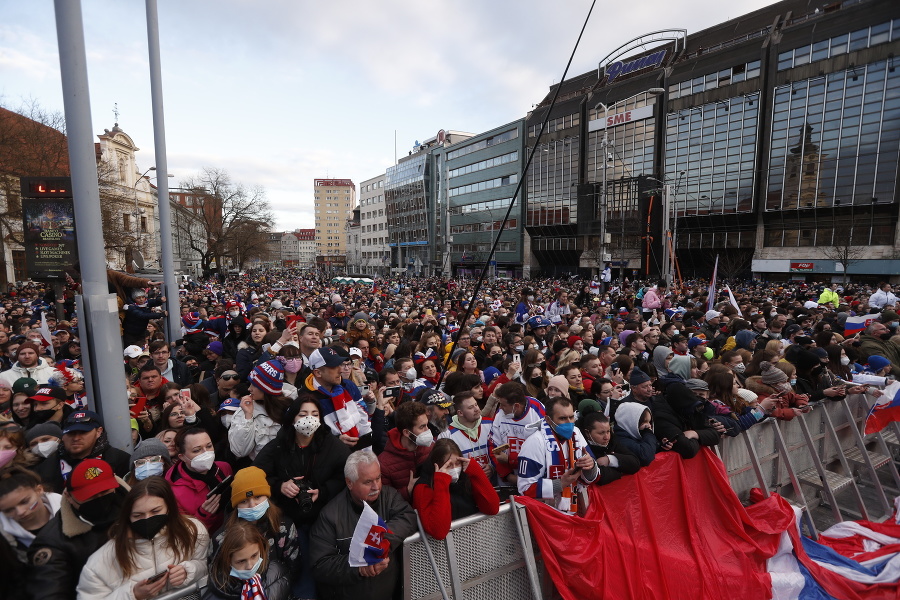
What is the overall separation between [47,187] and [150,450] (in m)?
5.28

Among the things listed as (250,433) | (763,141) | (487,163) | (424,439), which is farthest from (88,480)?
(487,163)

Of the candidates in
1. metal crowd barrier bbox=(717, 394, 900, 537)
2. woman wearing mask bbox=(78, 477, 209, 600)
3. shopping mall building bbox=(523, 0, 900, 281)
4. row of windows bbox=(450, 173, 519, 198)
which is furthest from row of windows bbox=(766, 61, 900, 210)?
woman wearing mask bbox=(78, 477, 209, 600)

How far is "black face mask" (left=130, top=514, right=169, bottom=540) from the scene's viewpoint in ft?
7.55

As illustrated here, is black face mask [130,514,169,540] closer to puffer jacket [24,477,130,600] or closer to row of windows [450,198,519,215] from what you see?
puffer jacket [24,477,130,600]

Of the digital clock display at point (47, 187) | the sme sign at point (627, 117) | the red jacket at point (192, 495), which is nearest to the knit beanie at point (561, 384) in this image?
the red jacket at point (192, 495)

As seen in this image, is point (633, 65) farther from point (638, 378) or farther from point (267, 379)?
point (267, 379)

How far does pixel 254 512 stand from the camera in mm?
2506

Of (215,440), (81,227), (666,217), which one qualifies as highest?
(666,217)

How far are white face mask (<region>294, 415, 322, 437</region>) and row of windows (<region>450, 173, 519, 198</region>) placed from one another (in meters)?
56.7

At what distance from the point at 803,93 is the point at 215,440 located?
158 feet

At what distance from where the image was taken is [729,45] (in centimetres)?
4128

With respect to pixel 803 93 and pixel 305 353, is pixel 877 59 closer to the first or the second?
pixel 803 93

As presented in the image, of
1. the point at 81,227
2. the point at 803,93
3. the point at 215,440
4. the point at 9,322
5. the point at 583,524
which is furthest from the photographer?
the point at 803,93

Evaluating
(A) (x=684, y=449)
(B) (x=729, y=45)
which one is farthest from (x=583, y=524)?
(B) (x=729, y=45)
